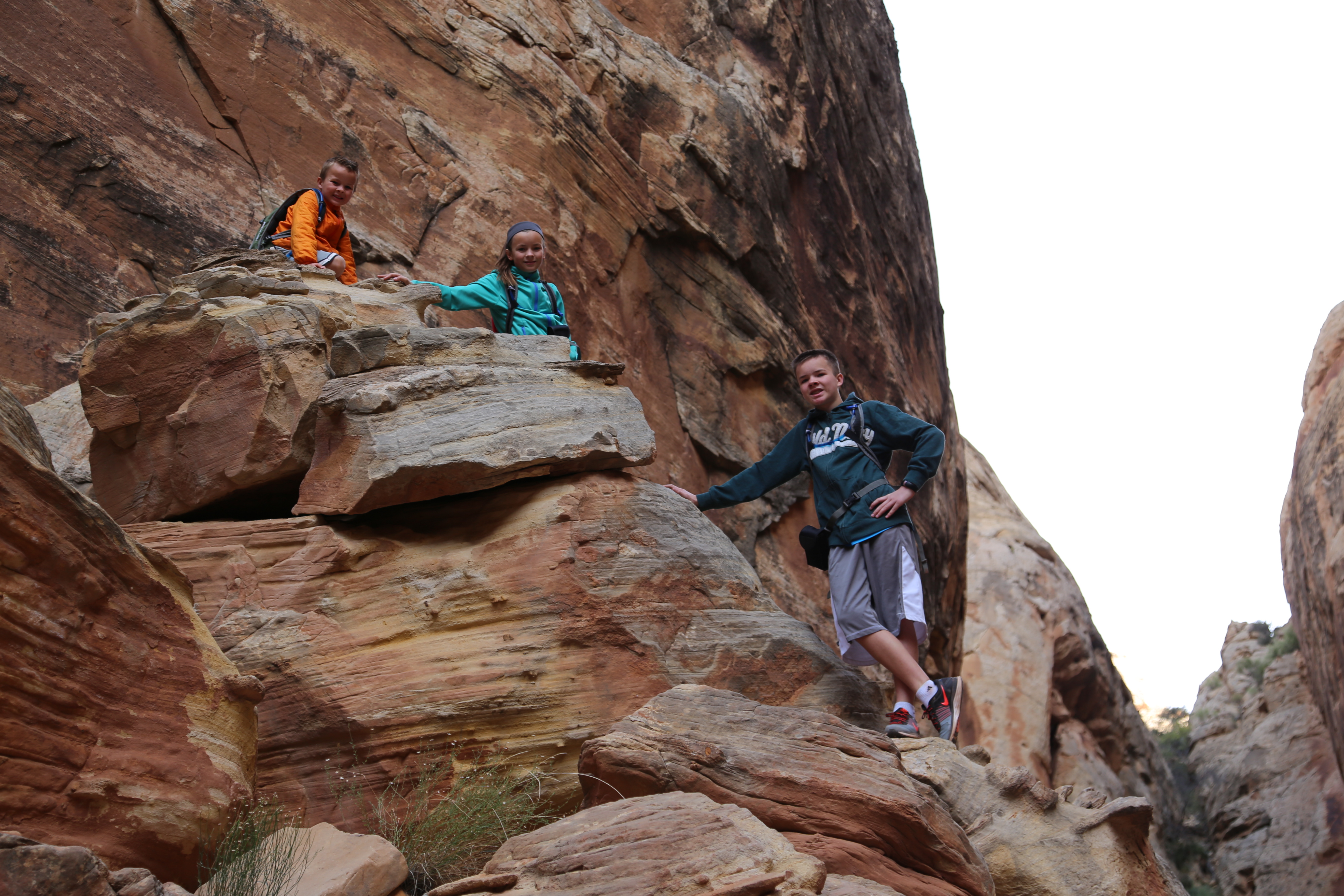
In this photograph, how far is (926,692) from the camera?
6332mm

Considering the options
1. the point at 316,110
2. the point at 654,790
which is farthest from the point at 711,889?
the point at 316,110

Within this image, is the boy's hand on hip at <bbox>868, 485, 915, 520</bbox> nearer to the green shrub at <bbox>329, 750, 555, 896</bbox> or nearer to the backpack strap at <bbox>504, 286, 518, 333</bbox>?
the green shrub at <bbox>329, 750, 555, 896</bbox>

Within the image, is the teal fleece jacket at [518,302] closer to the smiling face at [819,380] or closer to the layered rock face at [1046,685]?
the smiling face at [819,380]

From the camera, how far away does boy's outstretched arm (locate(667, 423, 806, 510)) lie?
7469mm

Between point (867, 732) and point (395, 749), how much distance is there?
99.4 inches

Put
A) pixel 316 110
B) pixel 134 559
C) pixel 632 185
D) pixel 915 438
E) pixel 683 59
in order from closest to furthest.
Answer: pixel 134 559 → pixel 915 438 → pixel 316 110 → pixel 632 185 → pixel 683 59

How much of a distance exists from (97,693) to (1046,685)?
73.4ft

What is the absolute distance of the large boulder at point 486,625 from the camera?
5641 mm

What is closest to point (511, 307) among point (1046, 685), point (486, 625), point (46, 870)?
point (486, 625)

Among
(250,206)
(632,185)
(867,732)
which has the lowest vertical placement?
(867,732)

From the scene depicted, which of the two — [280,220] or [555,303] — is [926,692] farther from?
[280,220]

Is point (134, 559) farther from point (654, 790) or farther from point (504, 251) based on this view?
point (504, 251)

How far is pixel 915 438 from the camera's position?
7.07m

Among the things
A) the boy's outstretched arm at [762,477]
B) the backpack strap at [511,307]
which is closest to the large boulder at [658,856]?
the boy's outstretched arm at [762,477]
